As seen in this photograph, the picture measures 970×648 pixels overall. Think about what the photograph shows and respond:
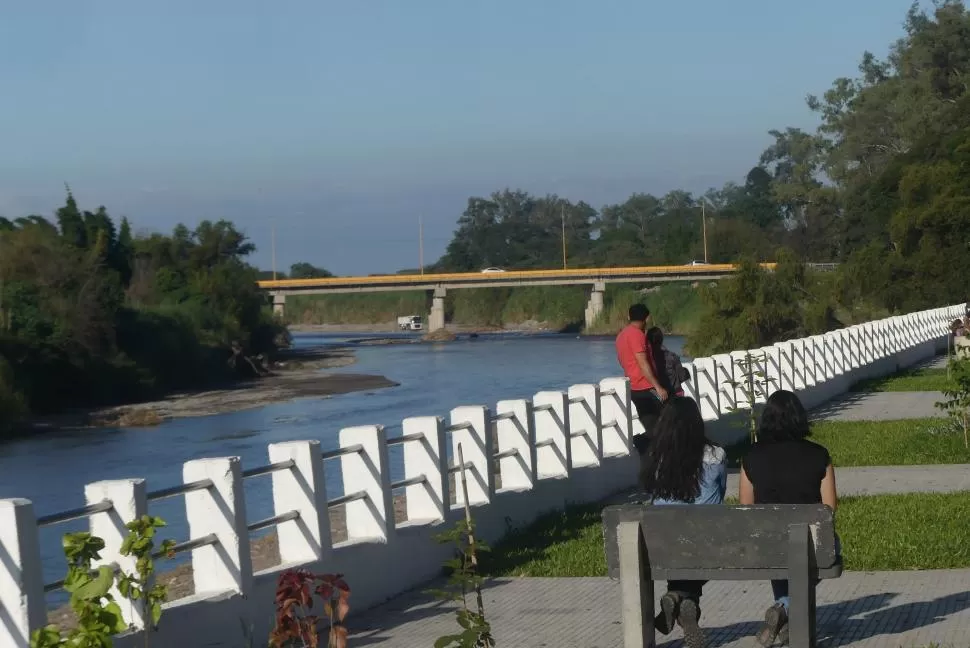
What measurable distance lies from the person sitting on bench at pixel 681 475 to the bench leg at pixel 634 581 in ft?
2.86

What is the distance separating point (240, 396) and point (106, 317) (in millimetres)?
7802

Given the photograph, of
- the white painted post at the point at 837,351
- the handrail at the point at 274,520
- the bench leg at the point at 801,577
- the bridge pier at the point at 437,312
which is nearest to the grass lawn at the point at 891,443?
the white painted post at the point at 837,351

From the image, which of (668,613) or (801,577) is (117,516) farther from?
(801,577)

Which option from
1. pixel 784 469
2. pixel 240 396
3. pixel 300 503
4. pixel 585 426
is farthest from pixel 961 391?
pixel 240 396

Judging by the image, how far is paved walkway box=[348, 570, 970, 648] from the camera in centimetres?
843

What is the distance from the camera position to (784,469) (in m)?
7.94

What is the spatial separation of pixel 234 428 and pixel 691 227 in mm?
93220

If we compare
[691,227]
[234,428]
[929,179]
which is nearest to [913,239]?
[929,179]

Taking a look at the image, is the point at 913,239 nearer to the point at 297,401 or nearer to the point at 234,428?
the point at 297,401

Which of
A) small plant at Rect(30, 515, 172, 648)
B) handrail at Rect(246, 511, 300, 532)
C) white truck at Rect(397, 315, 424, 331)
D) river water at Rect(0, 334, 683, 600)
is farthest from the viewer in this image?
white truck at Rect(397, 315, 424, 331)

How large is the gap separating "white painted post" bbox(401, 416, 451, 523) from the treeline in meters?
45.4

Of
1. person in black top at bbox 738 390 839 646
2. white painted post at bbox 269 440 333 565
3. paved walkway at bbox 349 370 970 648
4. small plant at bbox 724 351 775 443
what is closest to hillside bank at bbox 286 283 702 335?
small plant at bbox 724 351 775 443

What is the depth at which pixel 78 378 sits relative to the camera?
65125 millimetres

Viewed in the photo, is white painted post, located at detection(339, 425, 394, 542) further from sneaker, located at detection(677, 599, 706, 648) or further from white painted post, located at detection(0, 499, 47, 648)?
white painted post, located at detection(0, 499, 47, 648)
